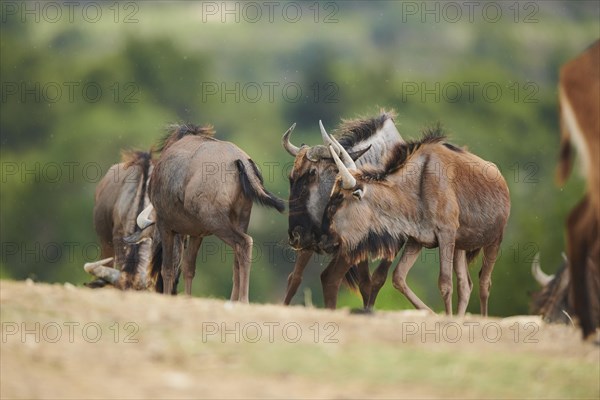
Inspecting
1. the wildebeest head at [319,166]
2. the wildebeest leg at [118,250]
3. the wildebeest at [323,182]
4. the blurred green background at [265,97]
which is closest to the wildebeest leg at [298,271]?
the wildebeest at [323,182]

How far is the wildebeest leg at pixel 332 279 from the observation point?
50.1 ft

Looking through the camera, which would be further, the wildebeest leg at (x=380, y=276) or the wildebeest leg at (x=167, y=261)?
the wildebeest leg at (x=167, y=261)

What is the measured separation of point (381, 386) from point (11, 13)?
286 ft

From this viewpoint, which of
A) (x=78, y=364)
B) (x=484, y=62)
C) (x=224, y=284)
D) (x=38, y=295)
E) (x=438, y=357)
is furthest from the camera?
(x=484, y=62)

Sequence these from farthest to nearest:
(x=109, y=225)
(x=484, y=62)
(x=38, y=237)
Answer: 1. (x=484, y=62)
2. (x=38, y=237)
3. (x=109, y=225)

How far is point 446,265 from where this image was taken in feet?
47.6

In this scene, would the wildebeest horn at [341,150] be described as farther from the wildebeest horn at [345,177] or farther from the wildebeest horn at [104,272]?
the wildebeest horn at [104,272]

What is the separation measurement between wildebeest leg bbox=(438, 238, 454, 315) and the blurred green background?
62.5 feet

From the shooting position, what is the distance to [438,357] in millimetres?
9422

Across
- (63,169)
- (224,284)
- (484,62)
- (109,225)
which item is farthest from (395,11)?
(109,225)

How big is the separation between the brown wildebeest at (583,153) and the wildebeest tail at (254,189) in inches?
182

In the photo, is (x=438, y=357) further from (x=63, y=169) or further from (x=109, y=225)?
(x=63, y=169)

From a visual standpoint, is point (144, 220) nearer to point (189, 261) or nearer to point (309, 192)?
point (189, 261)

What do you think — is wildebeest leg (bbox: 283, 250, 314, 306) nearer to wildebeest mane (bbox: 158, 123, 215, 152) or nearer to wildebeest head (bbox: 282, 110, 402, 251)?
wildebeest head (bbox: 282, 110, 402, 251)
